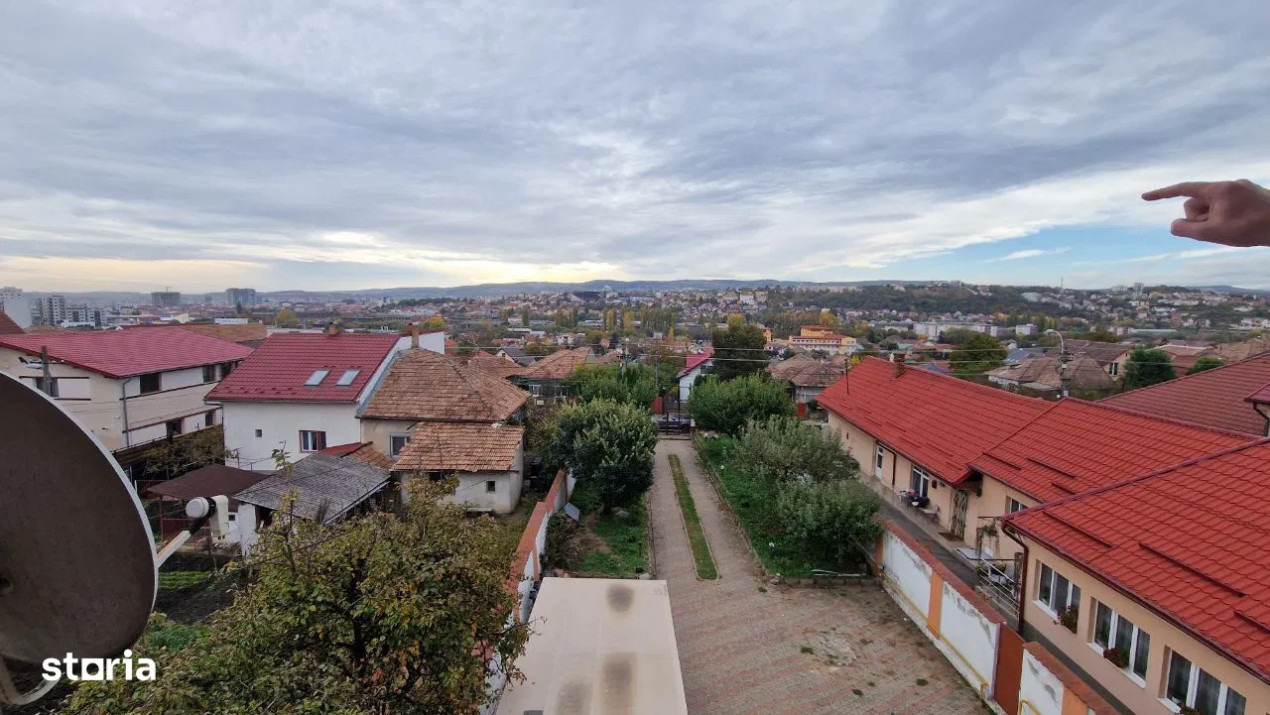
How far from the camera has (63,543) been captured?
10.5 feet

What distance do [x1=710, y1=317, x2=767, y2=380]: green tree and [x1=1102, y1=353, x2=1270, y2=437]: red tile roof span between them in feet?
83.9

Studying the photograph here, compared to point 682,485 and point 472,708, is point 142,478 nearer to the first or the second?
point 682,485

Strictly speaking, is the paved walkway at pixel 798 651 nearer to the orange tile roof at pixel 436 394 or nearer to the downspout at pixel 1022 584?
the downspout at pixel 1022 584

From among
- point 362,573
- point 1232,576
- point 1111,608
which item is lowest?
point 1111,608

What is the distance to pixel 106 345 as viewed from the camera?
26.1 metres

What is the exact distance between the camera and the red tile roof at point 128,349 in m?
24.1

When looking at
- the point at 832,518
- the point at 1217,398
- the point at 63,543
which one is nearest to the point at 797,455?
the point at 832,518

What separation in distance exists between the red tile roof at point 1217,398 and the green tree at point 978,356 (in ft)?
122

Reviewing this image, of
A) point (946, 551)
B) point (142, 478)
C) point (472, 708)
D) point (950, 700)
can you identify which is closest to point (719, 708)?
point (950, 700)

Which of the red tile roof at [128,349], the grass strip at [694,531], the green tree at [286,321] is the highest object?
the red tile roof at [128,349]

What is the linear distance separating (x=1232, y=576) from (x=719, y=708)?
7.50 metres

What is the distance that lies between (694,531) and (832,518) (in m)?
5.15

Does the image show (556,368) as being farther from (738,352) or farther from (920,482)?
(920,482)

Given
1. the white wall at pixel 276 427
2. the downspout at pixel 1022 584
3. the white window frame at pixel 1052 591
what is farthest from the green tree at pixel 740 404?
the white window frame at pixel 1052 591
